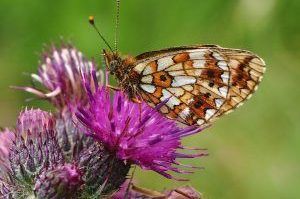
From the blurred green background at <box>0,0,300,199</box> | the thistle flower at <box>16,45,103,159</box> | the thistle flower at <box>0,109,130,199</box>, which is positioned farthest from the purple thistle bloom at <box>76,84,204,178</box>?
the blurred green background at <box>0,0,300,199</box>

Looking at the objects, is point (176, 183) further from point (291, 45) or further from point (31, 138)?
point (31, 138)

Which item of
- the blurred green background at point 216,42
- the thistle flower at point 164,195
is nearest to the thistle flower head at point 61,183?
the thistle flower at point 164,195

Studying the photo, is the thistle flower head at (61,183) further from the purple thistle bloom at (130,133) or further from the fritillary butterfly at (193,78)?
the fritillary butterfly at (193,78)

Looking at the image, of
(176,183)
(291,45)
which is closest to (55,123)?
(176,183)

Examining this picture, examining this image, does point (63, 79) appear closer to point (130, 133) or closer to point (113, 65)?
point (113, 65)

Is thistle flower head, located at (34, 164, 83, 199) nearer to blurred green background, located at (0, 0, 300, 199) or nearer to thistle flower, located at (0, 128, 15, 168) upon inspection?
thistle flower, located at (0, 128, 15, 168)

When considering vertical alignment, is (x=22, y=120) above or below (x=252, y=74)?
above
